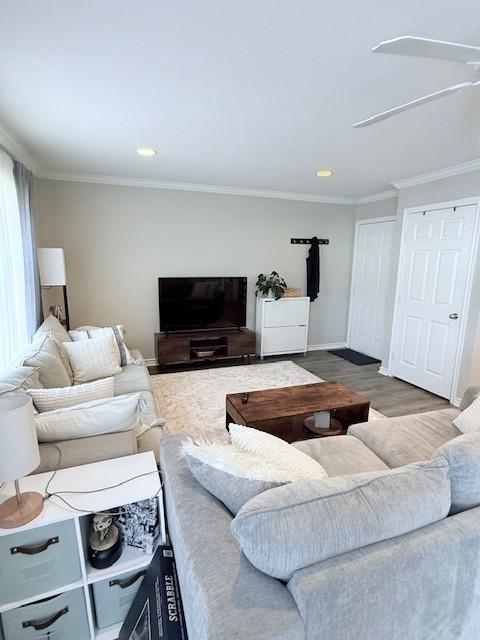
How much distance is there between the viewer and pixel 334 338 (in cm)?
557

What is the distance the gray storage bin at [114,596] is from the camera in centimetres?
123

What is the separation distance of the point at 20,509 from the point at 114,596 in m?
0.52

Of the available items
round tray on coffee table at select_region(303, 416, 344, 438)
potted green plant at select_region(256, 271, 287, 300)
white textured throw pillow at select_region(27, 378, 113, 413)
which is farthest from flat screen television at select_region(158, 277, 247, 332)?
white textured throw pillow at select_region(27, 378, 113, 413)

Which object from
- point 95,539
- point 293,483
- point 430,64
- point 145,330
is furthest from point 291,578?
point 145,330

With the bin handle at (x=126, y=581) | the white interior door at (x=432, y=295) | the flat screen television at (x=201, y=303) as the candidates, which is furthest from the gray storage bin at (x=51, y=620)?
the white interior door at (x=432, y=295)

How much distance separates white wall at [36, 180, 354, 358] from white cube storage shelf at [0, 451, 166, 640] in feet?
10.7

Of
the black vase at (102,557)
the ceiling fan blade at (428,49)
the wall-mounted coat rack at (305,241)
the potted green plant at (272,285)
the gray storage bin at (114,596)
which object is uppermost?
the ceiling fan blade at (428,49)

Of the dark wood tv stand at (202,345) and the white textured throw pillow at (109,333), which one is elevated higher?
the white textured throw pillow at (109,333)

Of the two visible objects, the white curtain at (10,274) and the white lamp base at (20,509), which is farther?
the white curtain at (10,274)

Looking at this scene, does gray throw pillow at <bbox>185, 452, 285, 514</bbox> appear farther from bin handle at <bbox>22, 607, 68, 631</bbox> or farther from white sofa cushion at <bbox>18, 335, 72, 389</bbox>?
white sofa cushion at <bbox>18, 335, 72, 389</bbox>

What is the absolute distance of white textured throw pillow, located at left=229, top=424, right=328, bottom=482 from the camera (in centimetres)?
117

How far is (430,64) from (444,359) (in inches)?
114

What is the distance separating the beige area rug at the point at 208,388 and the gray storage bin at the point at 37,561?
150 cm

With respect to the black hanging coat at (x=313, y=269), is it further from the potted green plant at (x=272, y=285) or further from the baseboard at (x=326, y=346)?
the baseboard at (x=326, y=346)
